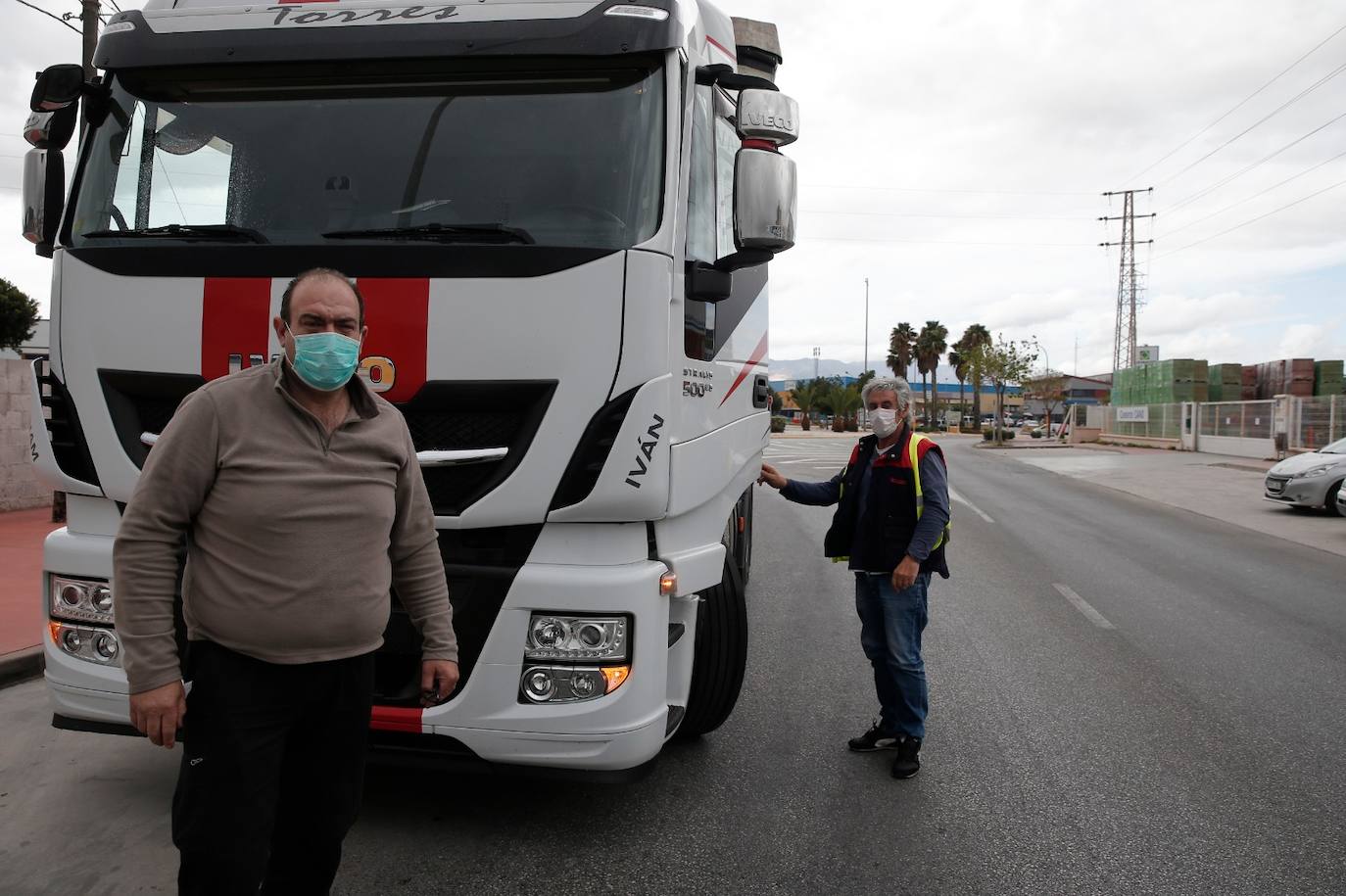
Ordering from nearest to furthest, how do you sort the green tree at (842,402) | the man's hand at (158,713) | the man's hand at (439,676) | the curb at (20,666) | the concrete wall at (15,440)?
the man's hand at (158,713) → the man's hand at (439,676) → the curb at (20,666) → the concrete wall at (15,440) → the green tree at (842,402)

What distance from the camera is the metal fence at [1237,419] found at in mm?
29359

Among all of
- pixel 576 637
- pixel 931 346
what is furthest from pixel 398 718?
pixel 931 346

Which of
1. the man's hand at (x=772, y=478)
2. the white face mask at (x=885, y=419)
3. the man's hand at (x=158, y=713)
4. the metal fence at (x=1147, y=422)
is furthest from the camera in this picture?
the metal fence at (x=1147, y=422)

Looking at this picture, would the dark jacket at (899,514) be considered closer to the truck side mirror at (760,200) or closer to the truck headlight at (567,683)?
the truck side mirror at (760,200)

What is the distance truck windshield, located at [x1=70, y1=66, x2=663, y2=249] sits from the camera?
3277mm

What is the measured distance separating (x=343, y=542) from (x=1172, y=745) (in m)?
4.02

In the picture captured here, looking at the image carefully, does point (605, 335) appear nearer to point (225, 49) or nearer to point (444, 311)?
point (444, 311)

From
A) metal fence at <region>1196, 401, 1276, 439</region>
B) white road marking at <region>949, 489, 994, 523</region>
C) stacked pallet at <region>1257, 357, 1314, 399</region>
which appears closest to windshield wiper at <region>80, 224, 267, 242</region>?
white road marking at <region>949, 489, 994, 523</region>

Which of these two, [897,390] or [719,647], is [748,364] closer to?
[897,390]

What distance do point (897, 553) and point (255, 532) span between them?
2.90 metres

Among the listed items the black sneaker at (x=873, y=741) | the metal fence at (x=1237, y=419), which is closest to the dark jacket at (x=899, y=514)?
the black sneaker at (x=873, y=741)

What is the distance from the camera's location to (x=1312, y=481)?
15.1 meters

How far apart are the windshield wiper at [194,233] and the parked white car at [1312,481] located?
52.8 feet

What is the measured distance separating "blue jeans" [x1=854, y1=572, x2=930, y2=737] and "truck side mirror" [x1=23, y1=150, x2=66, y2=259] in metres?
3.58
